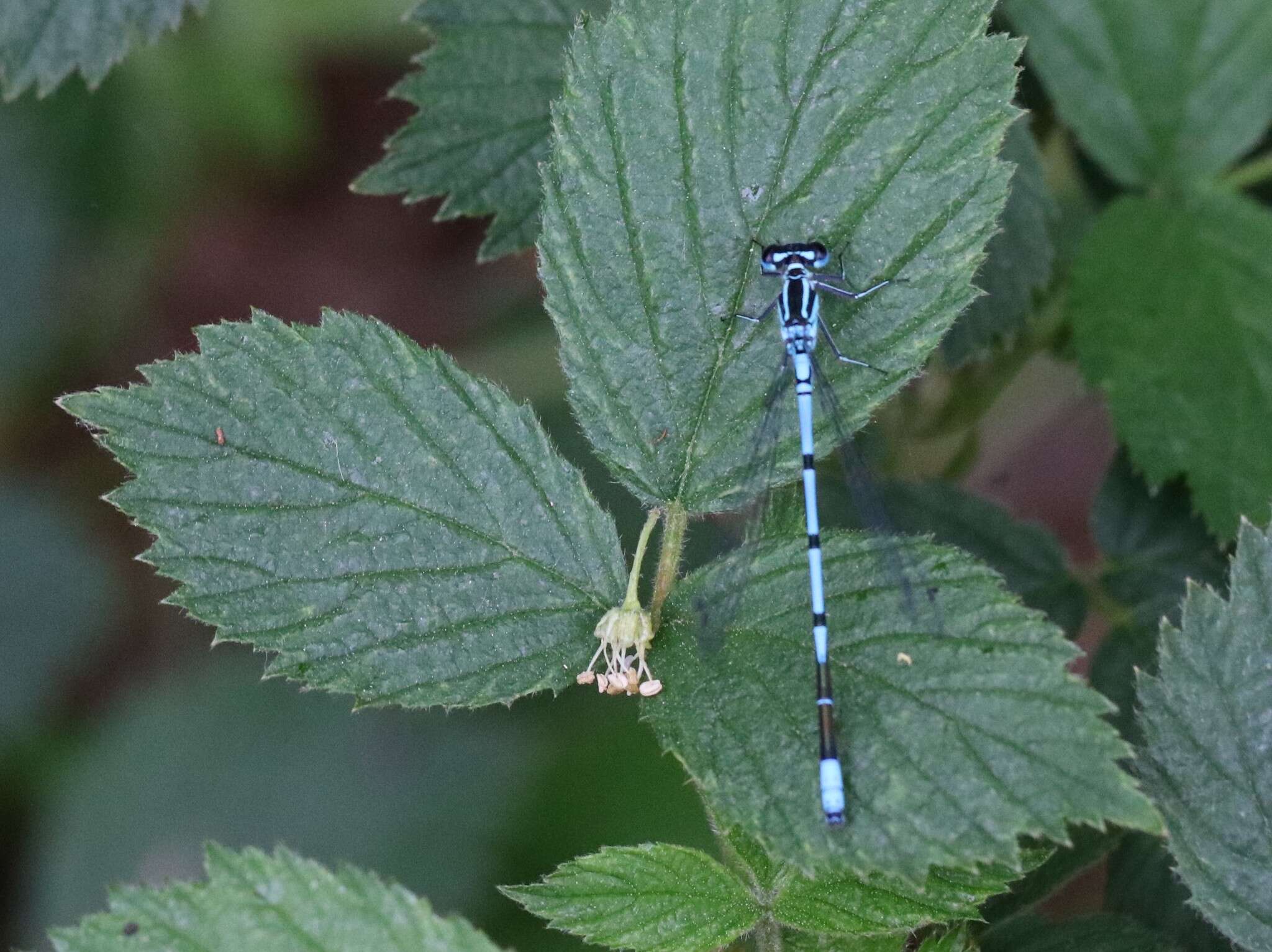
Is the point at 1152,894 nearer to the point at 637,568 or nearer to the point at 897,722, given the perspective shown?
the point at 897,722

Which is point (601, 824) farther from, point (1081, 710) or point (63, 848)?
point (1081, 710)

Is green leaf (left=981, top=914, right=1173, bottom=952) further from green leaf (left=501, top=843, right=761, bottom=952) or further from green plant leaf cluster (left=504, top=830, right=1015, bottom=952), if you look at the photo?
green leaf (left=501, top=843, right=761, bottom=952)

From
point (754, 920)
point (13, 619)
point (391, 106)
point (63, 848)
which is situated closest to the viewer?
point (754, 920)

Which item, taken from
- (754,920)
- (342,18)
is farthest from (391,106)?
(754,920)

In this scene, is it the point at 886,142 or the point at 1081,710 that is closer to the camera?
the point at 1081,710

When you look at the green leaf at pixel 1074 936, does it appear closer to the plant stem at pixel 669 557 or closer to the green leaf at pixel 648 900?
the green leaf at pixel 648 900

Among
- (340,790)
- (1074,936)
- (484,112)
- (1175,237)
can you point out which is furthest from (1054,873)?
(340,790)
